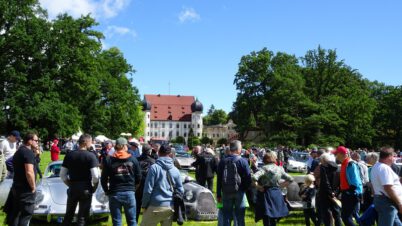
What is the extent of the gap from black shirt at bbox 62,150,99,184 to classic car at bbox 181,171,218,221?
3.83m

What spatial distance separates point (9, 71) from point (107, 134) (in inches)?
879

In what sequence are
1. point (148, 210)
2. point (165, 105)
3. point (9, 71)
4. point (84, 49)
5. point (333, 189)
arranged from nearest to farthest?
point (148, 210)
point (333, 189)
point (9, 71)
point (84, 49)
point (165, 105)

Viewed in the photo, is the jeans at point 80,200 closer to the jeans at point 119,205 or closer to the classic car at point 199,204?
the jeans at point 119,205

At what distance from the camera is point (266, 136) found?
204 ft

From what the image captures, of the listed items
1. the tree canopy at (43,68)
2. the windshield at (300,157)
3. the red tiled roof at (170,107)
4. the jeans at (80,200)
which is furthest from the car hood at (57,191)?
the red tiled roof at (170,107)

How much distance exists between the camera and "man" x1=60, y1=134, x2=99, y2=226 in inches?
309

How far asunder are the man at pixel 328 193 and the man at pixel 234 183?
62.2 inches

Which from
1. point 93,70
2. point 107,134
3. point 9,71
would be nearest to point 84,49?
point 93,70

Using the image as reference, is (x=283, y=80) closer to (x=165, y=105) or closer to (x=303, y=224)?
(x=303, y=224)

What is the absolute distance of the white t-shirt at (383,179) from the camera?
680 centimetres

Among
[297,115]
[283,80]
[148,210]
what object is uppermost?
[283,80]

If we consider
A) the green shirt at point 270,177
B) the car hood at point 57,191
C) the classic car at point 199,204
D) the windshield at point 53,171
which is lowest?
the classic car at point 199,204

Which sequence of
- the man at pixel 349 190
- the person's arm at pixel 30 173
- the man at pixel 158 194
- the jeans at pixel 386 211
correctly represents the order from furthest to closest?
the man at pixel 349 190, the person's arm at pixel 30 173, the man at pixel 158 194, the jeans at pixel 386 211

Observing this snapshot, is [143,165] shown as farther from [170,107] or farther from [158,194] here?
[170,107]
